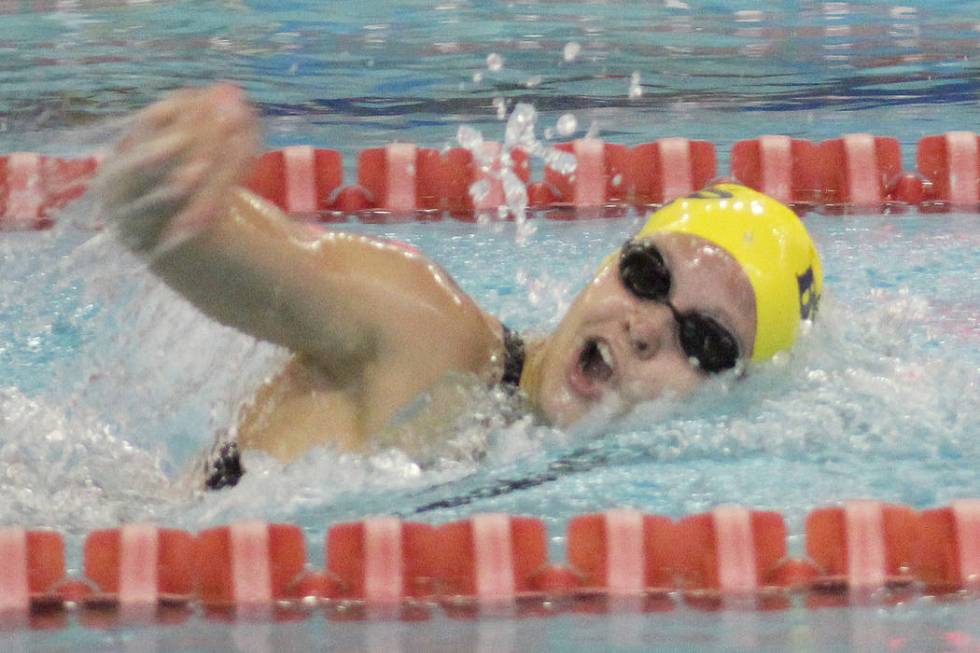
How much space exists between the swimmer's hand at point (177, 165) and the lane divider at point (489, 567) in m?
0.62

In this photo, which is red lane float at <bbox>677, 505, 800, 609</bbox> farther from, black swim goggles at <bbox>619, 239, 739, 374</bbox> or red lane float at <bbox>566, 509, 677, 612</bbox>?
black swim goggles at <bbox>619, 239, 739, 374</bbox>

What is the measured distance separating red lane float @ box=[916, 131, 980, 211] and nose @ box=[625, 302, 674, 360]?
2642 millimetres

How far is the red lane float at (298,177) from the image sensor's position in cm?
477

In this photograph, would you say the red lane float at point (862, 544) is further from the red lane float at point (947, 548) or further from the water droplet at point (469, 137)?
the water droplet at point (469, 137)

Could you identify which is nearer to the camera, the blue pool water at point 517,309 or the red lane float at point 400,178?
the blue pool water at point 517,309

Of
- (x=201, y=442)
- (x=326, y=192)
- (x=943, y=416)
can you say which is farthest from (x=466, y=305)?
(x=326, y=192)

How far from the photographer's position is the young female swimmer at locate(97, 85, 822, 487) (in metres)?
1.80

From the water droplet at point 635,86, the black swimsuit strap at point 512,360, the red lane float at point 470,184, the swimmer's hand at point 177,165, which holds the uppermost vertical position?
the swimmer's hand at point 177,165

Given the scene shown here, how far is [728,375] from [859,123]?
3469 mm

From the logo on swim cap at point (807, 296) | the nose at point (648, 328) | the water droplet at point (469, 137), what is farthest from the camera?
the water droplet at point (469, 137)

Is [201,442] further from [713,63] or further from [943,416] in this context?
[713,63]

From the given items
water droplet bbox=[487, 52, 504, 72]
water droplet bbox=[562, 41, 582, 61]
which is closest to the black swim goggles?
water droplet bbox=[487, 52, 504, 72]

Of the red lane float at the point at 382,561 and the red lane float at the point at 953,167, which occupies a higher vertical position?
the red lane float at the point at 953,167

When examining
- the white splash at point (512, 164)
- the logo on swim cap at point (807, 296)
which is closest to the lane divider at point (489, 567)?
the logo on swim cap at point (807, 296)
